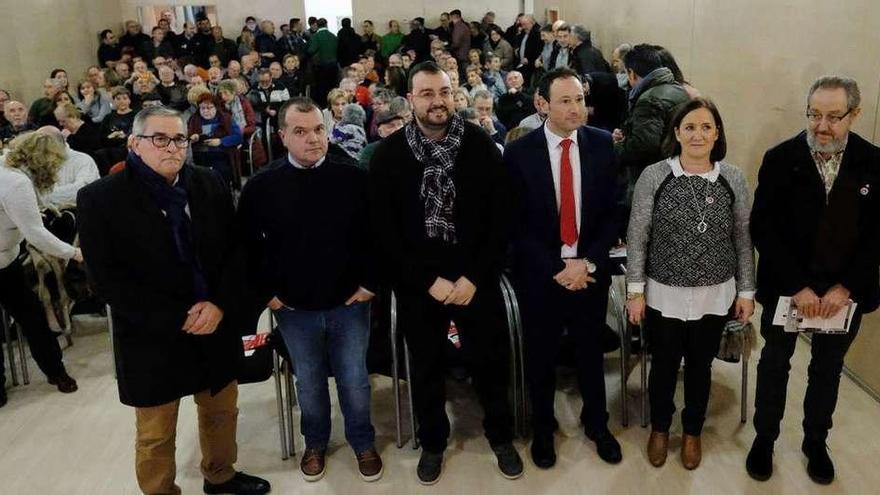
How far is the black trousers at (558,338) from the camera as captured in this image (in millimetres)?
2736

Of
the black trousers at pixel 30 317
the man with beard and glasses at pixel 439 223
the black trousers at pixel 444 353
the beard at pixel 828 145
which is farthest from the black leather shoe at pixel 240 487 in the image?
the beard at pixel 828 145

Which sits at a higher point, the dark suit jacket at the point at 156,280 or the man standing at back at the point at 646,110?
the man standing at back at the point at 646,110

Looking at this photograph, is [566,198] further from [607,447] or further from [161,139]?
[161,139]

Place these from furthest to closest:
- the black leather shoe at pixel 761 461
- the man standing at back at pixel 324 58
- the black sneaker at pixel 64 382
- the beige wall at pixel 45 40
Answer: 1. the man standing at back at pixel 324 58
2. the beige wall at pixel 45 40
3. the black sneaker at pixel 64 382
4. the black leather shoe at pixel 761 461

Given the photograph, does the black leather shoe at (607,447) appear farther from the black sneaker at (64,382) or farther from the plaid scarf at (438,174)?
the black sneaker at (64,382)

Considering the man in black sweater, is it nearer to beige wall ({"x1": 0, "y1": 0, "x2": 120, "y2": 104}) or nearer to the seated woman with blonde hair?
the seated woman with blonde hair

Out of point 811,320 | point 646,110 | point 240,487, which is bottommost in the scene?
point 240,487

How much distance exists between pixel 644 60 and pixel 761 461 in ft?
6.31

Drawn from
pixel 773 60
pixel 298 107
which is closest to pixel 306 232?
pixel 298 107

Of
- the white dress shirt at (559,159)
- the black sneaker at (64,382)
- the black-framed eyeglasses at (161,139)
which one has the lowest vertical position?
the black sneaker at (64,382)

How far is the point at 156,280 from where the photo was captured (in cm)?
231

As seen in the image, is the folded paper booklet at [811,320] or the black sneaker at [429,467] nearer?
the folded paper booklet at [811,320]

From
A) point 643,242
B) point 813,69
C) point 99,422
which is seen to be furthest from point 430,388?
point 813,69

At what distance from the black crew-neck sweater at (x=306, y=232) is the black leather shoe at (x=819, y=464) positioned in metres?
1.83
